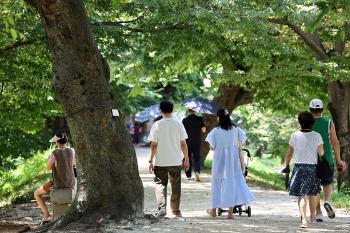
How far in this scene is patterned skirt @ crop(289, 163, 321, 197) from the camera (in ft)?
31.8

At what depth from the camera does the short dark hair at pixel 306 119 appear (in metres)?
9.74

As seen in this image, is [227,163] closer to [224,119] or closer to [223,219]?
[224,119]

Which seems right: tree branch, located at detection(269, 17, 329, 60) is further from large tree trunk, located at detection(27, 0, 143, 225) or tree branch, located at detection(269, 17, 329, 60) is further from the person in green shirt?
large tree trunk, located at detection(27, 0, 143, 225)

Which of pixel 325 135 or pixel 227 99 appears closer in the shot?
pixel 325 135

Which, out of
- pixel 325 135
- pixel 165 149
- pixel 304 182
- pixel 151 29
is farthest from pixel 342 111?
pixel 165 149

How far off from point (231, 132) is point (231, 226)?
1815 millimetres

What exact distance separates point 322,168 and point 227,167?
1.56 metres

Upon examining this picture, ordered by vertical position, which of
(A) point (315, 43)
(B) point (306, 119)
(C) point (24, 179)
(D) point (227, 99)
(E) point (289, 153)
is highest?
(A) point (315, 43)

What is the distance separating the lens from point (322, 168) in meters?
9.98

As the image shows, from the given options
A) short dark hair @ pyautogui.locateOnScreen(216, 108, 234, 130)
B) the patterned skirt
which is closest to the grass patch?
short dark hair @ pyautogui.locateOnScreen(216, 108, 234, 130)

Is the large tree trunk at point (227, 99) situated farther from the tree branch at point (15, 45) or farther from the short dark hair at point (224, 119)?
the short dark hair at point (224, 119)

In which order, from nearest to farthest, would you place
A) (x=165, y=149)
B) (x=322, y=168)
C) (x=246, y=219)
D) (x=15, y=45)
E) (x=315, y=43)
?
1. (x=322, y=168)
2. (x=165, y=149)
3. (x=246, y=219)
4. (x=15, y=45)
5. (x=315, y=43)

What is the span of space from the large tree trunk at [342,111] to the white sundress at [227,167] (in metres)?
9.22

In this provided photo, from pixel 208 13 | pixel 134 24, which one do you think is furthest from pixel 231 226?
pixel 134 24
